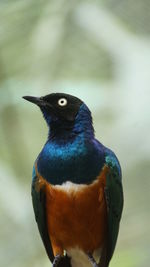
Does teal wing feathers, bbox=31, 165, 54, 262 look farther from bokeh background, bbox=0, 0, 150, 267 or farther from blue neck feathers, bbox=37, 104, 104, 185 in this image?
bokeh background, bbox=0, 0, 150, 267

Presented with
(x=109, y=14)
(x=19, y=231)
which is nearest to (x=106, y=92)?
(x=109, y=14)

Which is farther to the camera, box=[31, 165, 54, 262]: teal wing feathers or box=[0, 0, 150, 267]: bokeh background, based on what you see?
box=[0, 0, 150, 267]: bokeh background

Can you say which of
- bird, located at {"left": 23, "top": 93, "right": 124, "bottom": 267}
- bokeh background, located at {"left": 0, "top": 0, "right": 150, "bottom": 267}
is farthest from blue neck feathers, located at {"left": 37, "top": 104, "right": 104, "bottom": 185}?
bokeh background, located at {"left": 0, "top": 0, "right": 150, "bottom": 267}

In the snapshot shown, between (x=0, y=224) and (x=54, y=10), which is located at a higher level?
(x=54, y=10)

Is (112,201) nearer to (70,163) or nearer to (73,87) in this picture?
(70,163)

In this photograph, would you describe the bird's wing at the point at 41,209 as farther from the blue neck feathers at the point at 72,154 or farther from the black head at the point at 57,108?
the black head at the point at 57,108

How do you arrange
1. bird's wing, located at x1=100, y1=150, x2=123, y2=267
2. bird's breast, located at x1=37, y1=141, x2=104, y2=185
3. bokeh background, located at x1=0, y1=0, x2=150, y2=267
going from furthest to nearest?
1. bokeh background, located at x1=0, y1=0, x2=150, y2=267
2. bird's wing, located at x1=100, y1=150, x2=123, y2=267
3. bird's breast, located at x1=37, y1=141, x2=104, y2=185

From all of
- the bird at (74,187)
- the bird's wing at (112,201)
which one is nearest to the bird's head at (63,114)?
the bird at (74,187)

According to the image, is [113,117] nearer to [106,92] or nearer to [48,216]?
[106,92]
